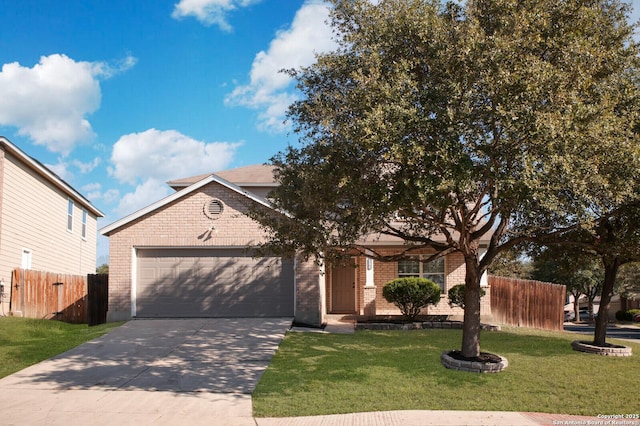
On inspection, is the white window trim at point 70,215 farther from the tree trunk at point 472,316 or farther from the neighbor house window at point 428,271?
the tree trunk at point 472,316

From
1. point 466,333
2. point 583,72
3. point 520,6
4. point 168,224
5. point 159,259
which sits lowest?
point 466,333

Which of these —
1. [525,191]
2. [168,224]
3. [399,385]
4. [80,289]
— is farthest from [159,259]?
[525,191]

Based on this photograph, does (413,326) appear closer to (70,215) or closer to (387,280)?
(387,280)

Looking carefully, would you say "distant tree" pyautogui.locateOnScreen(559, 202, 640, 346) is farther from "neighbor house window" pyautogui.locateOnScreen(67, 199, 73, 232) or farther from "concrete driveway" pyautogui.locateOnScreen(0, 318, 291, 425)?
"neighbor house window" pyautogui.locateOnScreen(67, 199, 73, 232)

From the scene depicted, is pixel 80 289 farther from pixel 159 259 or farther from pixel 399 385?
pixel 399 385

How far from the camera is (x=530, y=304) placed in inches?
804

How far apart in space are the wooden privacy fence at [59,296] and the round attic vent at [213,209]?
19.5 ft

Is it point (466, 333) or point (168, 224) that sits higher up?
point (168, 224)

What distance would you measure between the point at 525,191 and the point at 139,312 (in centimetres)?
1343

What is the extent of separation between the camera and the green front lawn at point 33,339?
41.5 ft

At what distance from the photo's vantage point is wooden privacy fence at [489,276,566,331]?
66.1 ft

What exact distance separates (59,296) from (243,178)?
8889 millimetres

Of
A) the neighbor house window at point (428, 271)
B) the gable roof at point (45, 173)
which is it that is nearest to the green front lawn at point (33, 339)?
the gable roof at point (45, 173)

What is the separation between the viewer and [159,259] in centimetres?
1861
